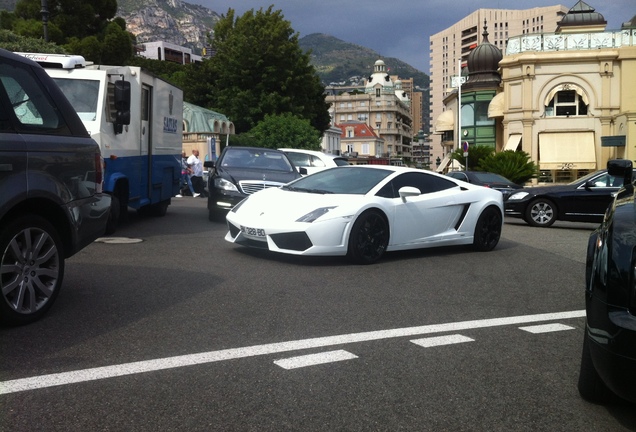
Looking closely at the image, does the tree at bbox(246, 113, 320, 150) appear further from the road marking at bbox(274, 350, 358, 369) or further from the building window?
the road marking at bbox(274, 350, 358, 369)

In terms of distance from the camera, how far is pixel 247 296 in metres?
6.62

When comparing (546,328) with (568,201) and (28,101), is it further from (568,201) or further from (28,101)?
(568,201)

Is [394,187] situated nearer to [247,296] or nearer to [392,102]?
[247,296]

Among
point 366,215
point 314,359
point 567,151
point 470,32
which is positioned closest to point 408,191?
point 366,215

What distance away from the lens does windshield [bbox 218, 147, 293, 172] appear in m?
15.0

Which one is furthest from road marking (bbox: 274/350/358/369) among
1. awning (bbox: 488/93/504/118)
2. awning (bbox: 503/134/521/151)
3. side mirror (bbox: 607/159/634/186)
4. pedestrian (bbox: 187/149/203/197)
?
awning (bbox: 488/93/504/118)

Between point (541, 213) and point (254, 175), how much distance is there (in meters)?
7.21

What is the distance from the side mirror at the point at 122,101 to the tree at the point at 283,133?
114 feet

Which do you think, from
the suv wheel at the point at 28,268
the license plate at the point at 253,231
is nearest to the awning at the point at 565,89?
the license plate at the point at 253,231

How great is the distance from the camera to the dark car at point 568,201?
16094 millimetres

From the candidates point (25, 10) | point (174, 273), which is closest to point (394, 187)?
point (174, 273)

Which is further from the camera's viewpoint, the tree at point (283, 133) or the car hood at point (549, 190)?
the tree at point (283, 133)

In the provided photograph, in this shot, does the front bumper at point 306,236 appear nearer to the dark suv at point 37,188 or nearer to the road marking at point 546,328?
the dark suv at point 37,188

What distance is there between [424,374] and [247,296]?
8.74ft
